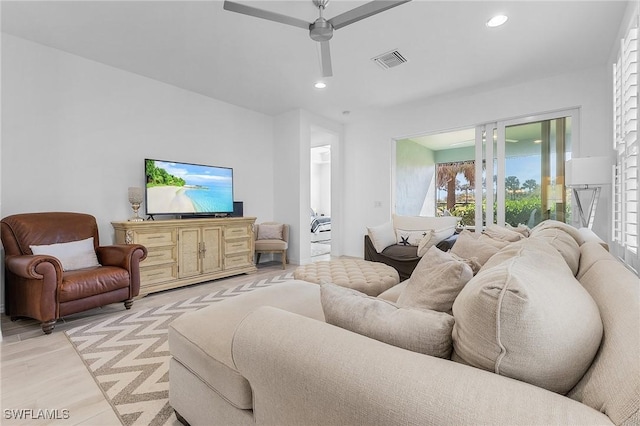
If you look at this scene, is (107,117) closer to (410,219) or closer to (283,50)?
(283,50)

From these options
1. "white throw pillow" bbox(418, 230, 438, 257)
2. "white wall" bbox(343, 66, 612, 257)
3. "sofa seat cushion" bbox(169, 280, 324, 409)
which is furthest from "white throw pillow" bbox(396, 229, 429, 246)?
"sofa seat cushion" bbox(169, 280, 324, 409)

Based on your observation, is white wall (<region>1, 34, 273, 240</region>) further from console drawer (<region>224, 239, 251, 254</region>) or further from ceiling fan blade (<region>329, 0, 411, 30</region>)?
ceiling fan blade (<region>329, 0, 411, 30</region>)

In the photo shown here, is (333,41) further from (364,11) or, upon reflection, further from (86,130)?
(86,130)

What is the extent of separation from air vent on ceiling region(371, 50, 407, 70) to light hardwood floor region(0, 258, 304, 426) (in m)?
3.56

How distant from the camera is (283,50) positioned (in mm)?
3125

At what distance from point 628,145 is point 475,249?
1.61m

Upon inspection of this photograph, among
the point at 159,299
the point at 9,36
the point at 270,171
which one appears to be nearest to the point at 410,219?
the point at 270,171

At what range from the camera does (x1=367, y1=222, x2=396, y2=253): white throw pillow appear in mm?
3805

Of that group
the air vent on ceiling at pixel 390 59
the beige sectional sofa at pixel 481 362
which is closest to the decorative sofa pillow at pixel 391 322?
the beige sectional sofa at pixel 481 362

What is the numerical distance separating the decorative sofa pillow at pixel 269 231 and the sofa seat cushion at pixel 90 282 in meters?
2.33

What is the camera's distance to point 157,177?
12.3ft

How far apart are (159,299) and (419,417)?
336 centimetres

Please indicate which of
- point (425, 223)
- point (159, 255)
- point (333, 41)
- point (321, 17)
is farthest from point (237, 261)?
point (321, 17)

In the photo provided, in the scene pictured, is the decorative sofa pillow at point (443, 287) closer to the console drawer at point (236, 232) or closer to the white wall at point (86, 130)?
the console drawer at point (236, 232)
